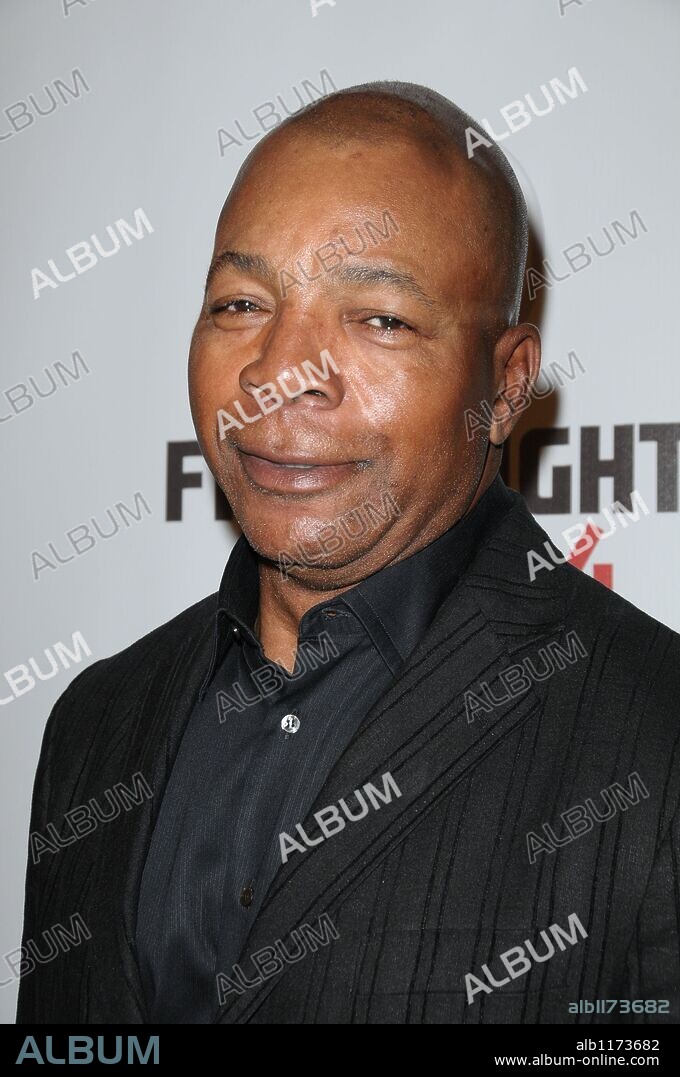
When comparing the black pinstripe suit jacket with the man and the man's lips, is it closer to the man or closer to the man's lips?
the man

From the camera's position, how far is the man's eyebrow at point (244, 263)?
1.25m

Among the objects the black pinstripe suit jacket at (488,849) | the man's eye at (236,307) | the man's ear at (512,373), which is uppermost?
the man's eye at (236,307)

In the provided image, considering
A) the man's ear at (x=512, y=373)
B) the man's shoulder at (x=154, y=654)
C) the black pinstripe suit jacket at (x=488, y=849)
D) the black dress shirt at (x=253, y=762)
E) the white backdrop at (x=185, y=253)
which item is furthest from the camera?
the white backdrop at (x=185, y=253)

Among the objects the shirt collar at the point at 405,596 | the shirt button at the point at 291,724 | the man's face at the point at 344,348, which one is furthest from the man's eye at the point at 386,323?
the shirt button at the point at 291,724

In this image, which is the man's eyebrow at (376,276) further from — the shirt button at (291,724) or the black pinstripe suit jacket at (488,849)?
the shirt button at (291,724)

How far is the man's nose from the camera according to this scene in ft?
3.93

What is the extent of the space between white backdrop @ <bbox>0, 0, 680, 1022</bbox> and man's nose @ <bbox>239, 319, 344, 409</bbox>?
0.60 m

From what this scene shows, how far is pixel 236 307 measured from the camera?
4.23 ft

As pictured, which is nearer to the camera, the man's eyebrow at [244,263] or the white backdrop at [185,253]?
the man's eyebrow at [244,263]

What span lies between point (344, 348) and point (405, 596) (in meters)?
0.27

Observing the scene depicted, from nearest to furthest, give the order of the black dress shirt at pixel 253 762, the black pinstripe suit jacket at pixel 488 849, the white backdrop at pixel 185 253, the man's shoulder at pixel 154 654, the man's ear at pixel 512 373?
the black pinstripe suit jacket at pixel 488 849, the black dress shirt at pixel 253 762, the man's ear at pixel 512 373, the man's shoulder at pixel 154 654, the white backdrop at pixel 185 253

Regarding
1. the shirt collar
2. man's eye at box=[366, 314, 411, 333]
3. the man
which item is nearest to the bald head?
the man
